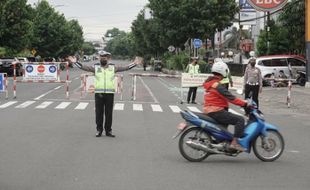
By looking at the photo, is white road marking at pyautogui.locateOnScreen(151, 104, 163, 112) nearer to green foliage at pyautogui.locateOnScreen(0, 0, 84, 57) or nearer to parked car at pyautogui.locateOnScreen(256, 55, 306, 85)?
parked car at pyautogui.locateOnScreen(256, 55, 306, 85)

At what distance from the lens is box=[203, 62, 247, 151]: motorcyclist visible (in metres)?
9.72

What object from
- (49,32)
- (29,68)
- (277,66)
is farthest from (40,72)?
(49,32)

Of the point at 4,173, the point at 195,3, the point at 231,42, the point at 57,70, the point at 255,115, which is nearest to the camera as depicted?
the point at 4,173

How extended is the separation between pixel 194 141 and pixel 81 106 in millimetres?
11336

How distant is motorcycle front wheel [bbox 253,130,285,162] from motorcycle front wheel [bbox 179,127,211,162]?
85 centimetres

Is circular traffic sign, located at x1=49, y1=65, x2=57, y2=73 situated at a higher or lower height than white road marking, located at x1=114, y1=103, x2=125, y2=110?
higher

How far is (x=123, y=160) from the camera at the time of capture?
9898 mm

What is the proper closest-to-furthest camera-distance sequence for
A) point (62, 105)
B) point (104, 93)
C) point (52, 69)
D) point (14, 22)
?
1. point (104, 93)
2. point (62, 105)
3. point (52, 69)
4. point (14, 22)

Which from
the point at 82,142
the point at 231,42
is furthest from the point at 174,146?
the point at 231,42

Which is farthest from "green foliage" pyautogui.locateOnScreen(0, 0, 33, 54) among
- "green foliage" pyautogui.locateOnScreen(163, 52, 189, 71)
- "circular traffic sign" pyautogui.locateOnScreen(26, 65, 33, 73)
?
"circular traffic sign" pyautogui.locateOnScreen(26, 65, 33, 73)

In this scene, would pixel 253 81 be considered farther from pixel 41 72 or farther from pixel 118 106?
pixel 41 72

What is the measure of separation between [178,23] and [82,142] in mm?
43404

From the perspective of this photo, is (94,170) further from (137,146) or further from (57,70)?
(57,70)

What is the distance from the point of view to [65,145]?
11.5 metres
